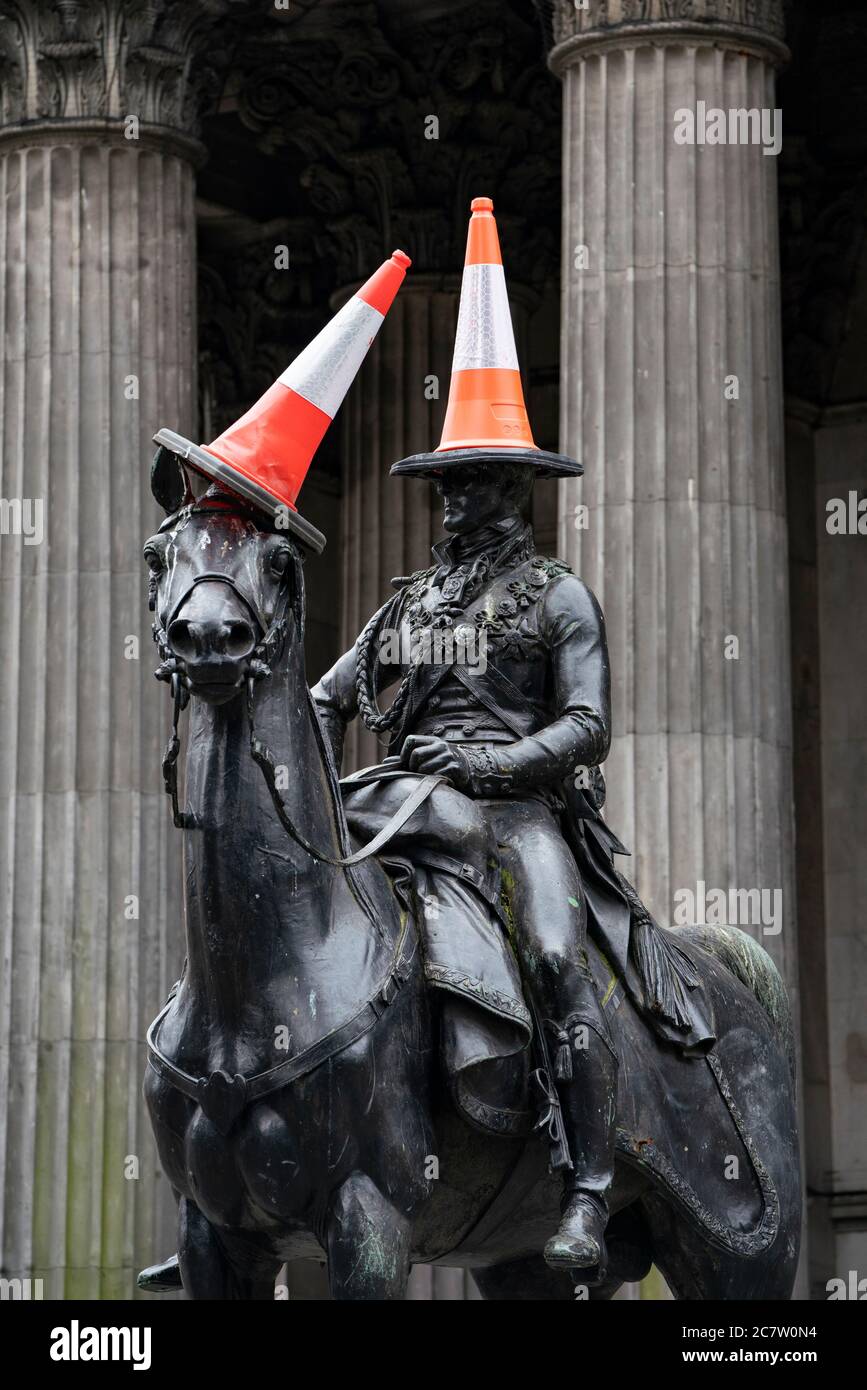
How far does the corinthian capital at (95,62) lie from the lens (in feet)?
89.1

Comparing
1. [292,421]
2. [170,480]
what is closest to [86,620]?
[292,421]

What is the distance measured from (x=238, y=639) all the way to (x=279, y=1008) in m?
1.41

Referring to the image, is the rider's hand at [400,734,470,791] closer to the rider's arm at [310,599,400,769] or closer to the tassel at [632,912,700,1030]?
the rider's arm at [310,599,400,769]

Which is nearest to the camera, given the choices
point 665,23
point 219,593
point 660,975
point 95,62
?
point 219,593

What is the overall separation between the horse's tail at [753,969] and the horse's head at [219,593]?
352cm

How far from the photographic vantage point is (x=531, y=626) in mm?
13828

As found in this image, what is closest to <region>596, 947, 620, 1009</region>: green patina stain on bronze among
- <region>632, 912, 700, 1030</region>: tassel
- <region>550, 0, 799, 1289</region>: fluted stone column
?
<region>632, 912, 700, 1030</region>: tassel

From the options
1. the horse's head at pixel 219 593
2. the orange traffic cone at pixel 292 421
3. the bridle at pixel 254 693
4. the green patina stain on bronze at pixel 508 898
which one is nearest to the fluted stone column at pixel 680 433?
the green patina stain on bronze at pixel 508 898

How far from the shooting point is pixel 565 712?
536 inches

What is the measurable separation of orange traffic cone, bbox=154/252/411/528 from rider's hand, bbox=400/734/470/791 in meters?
1.18

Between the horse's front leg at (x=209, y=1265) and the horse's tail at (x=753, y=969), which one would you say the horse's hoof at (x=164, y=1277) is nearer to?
the horse's front leg at (x=209, y=1265)

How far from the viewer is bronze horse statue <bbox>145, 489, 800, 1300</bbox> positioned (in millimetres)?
12156

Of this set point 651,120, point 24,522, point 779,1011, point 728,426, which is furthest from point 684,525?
point 779,1011

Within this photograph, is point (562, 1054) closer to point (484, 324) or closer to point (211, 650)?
point (211, 650)
